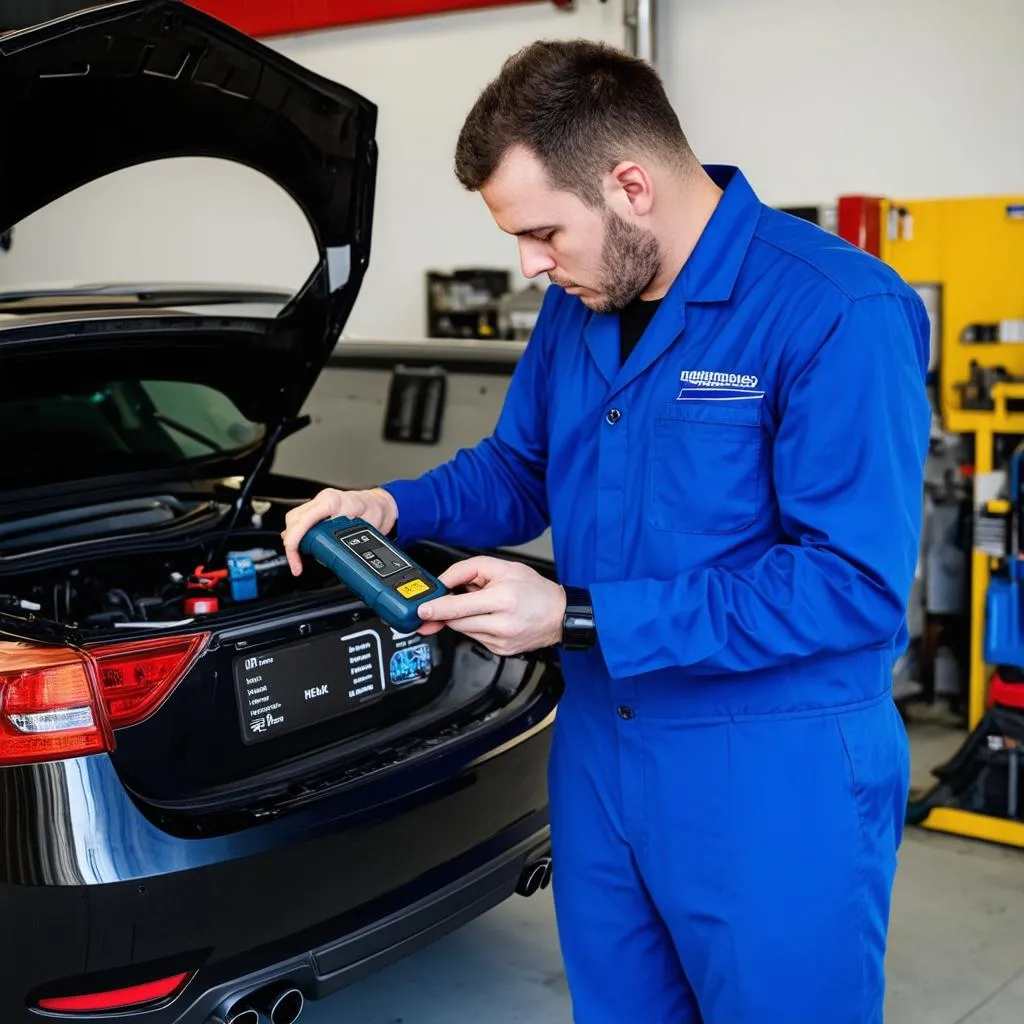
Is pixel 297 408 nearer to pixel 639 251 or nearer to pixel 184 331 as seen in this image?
pixel 184 331

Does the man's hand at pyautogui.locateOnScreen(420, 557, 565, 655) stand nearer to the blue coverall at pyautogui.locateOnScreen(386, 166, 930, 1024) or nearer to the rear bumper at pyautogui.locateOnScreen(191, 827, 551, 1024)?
the blue coverall at pyautogui.locateOnScreen(386, 166, 930, 1024)

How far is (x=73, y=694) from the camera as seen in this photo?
6.11 ft

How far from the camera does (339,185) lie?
248 centimetres

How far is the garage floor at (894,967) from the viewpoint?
8.63 ft

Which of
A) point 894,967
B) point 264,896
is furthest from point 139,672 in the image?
point 894,967

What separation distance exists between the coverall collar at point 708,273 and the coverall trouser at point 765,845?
463mm

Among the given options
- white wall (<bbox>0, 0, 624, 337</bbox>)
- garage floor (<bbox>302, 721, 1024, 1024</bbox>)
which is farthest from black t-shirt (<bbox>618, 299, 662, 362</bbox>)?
white wall (<bbox>0, 0, 624, 337</bbox>)

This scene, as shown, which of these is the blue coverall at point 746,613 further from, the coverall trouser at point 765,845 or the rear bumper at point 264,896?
the rear bumper at point 264,896

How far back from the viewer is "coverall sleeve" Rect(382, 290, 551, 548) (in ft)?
6.25

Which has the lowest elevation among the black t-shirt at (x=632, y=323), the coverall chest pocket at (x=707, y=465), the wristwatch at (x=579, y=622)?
the wristwatch at (x=579, y=622)

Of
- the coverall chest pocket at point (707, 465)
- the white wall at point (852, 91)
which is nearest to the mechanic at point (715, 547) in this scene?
the coverall chest pocket at point (707, 465)

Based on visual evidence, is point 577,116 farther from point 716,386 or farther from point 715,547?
point 715,547

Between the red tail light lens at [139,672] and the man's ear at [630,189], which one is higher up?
the man's ear at [630,189]

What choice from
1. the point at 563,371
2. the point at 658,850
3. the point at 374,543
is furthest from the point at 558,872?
the point at 563,371
